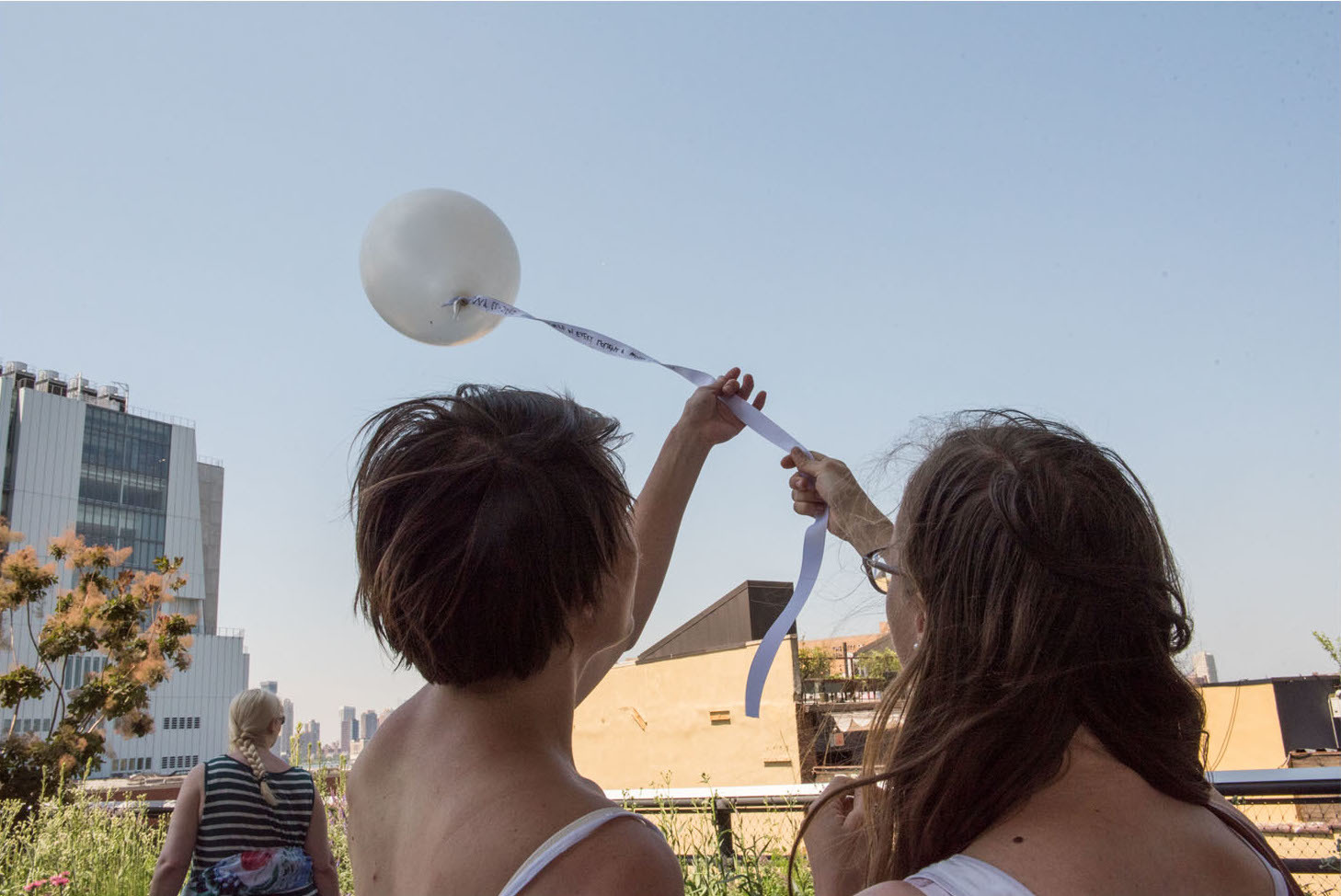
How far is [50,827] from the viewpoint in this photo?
17.6 feet

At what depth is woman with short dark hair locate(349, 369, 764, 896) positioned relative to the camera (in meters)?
0.89

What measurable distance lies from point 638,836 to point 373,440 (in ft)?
1.74

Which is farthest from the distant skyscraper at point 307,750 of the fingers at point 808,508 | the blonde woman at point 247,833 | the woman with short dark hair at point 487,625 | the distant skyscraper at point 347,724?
the distant skyscraper at point 347,724

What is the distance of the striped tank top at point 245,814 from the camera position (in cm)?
306

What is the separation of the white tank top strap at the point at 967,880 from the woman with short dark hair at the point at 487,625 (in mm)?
219

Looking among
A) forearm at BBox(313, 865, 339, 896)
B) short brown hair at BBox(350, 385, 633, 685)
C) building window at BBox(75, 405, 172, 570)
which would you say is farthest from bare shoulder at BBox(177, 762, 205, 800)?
building window at BBox(75, 405, 172, 570)

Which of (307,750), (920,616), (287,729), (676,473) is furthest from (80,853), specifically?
(287,729)

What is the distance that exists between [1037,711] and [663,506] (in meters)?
0.98

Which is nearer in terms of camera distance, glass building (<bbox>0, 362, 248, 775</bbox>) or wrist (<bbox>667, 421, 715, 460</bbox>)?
wrist (<bbox>667, 421, 715, 460</bbox>)

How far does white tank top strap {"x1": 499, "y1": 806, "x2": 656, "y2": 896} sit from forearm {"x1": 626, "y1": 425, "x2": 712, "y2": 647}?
79 cm

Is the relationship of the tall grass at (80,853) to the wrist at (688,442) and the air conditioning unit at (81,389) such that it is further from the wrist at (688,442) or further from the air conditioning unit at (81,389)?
the air conditioning unit at (81,389)

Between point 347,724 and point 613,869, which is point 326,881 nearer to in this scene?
point 613,869

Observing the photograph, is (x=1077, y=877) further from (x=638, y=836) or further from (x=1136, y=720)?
(x=638, y=836)

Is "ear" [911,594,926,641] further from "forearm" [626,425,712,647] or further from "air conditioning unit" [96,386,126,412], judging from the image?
"air conditioning unit" [96,386,126,412]
